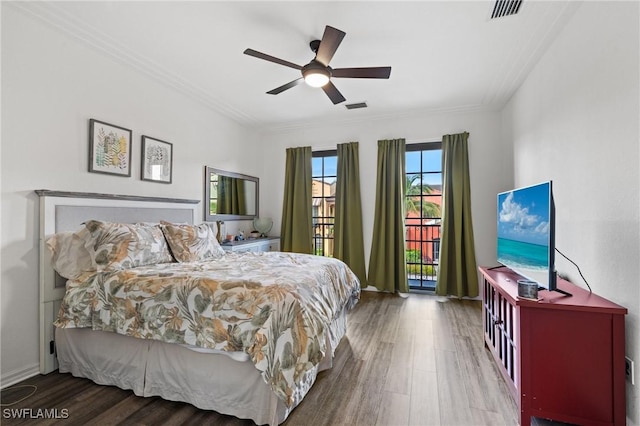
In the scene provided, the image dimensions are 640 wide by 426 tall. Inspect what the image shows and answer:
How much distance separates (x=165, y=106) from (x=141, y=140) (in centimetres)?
56

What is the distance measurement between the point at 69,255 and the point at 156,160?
53.5 inches

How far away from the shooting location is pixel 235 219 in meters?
4.71

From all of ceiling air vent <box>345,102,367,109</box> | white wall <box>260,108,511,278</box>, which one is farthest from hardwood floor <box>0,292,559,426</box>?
ceiling air vent <box>345,102,367,109</box>

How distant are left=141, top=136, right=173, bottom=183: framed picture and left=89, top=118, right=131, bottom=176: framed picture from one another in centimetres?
17

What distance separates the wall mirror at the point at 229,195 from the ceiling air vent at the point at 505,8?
11.6 feet

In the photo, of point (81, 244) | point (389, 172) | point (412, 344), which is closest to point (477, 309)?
point (412, 344)

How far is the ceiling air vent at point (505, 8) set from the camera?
218 centimetres

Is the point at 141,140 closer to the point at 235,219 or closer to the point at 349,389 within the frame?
the point at 235,219

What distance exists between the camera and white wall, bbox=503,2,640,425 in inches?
63.4

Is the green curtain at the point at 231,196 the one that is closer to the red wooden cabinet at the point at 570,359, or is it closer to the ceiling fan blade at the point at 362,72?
the ceiling fan blade at the point at 362,72

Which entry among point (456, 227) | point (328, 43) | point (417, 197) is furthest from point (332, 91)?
point (456, 227)

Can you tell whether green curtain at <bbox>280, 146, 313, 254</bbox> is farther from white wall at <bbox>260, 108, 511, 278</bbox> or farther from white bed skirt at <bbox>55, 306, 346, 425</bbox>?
white bed skirt at <bbox>55, 306, 346, 425</bbox>

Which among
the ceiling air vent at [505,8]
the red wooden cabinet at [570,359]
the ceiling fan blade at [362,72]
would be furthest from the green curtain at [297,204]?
the red wooden cabinet at [570,359]

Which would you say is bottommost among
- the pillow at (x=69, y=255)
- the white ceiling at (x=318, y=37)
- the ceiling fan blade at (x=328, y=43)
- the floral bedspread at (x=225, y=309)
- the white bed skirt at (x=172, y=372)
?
the white bed skirt at (x=172, y=372)
